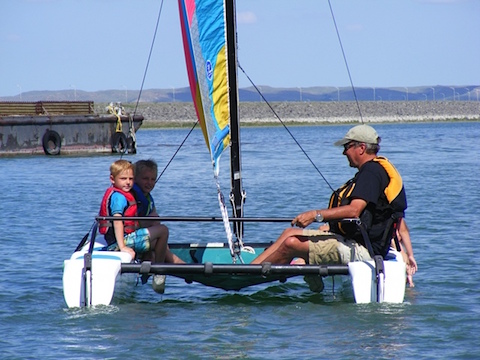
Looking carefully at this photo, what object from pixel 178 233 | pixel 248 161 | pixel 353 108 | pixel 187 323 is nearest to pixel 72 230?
pixel 178 233

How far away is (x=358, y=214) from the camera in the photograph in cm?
736

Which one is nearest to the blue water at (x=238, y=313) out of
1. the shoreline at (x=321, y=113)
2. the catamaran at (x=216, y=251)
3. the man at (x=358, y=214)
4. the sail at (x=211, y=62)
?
the catamaran at (x=216, y=251)

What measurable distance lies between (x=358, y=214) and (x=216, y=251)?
219 centimetres

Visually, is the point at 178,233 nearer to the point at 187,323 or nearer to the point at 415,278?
the point at 415,278

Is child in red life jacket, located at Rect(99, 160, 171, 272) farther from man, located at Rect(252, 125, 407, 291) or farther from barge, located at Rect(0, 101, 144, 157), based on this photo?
barge, located at Rect(0, 101, 144, 157)

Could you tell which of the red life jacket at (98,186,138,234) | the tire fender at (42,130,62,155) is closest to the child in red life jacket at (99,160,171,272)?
the red life jacket at (98,186,138,234)

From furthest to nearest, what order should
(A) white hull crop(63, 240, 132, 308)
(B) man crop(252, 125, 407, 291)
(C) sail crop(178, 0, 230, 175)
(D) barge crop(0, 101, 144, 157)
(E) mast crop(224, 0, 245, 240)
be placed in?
(D) barge crop(0, 101, 144, 157), (E) mast crop(224, 0, 245, 240), (C) sail crop(178, 0, 230, 175), (B) man crop(252, 125, 407, 291), (A) white hull crop(63, 240, 132, 308)

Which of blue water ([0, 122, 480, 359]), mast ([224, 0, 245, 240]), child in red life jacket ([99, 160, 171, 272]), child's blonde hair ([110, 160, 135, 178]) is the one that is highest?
mast ([224, 0, 245, 240])

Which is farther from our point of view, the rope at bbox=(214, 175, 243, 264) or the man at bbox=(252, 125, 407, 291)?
the rope at bbox=(214, 175, 243, 264)

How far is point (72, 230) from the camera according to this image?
14328 mm

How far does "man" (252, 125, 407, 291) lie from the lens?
7.41 meters

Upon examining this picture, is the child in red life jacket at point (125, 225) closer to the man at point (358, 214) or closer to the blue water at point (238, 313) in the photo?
the blue water at point (238, 313)

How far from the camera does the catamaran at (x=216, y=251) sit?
23.6 feet

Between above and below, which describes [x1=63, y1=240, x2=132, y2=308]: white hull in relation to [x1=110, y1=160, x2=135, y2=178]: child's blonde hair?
below
